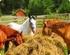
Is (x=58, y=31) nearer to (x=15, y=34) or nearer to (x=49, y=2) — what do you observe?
(x=15, y=34)

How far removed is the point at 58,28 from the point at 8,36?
1.57 meters

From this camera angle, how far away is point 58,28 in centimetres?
1233

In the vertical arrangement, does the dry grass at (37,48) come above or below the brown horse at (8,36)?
above

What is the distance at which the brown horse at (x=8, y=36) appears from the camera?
33.6ft

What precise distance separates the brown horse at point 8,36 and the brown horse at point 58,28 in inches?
38.1

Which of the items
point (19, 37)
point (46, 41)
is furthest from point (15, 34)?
point (46, 41)

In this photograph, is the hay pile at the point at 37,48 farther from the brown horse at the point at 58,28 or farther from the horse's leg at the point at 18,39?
the brown horse at the point at 58,28

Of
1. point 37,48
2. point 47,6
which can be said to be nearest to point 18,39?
point 37,48

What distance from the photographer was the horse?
39.4 feet

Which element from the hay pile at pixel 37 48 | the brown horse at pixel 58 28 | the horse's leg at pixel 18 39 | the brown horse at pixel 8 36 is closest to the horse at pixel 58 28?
the brown horse at pixel 58 28

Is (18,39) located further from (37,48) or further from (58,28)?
(37,48)

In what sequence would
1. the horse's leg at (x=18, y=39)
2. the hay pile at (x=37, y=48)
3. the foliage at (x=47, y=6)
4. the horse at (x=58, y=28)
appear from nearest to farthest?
the hay pile at (x=37, y=48), the horse's leg at (x=18, y=39), the horse at (x=58, y=28), the foliage at (x=47, y=6)

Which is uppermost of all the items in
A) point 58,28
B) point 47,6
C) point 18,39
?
point 18,39

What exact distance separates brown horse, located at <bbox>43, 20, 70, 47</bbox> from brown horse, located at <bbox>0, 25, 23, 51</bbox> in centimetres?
97
